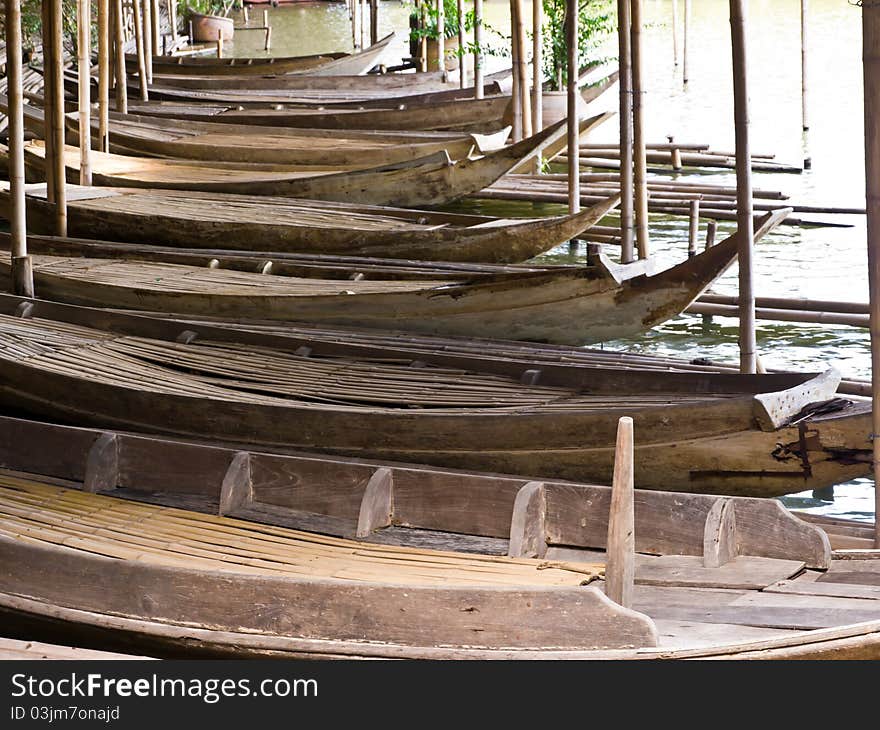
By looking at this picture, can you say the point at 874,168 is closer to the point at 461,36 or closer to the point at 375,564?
the point at 375,564

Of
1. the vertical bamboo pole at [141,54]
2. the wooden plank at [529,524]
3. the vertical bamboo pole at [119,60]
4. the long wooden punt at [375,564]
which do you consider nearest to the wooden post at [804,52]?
the vertical bamboo pole at [119,60]

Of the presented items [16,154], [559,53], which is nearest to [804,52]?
[559,53]

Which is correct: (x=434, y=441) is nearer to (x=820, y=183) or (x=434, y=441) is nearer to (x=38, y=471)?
(x=38, y=471)

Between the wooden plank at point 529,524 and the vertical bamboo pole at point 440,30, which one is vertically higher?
the vertical bamboo pole at point 440,30

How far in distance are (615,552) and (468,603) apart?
1.40 ft

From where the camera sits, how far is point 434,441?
16.7ft

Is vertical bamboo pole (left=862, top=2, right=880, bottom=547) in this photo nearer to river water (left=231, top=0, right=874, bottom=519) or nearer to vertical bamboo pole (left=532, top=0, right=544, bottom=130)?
river water (left=231, top=0, right=874, bottom=519)

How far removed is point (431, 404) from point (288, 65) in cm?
1438

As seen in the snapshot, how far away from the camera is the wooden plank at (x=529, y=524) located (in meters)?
4.18

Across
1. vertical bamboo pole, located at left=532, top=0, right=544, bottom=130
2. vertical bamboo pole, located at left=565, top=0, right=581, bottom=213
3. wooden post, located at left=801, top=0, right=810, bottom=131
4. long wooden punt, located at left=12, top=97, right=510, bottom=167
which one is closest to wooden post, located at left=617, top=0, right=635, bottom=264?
vertical bamboo pole, located at left=565, top=0, right=581, bottom=213

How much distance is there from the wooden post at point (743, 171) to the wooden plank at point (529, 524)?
5.45ft

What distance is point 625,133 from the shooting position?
297 inches

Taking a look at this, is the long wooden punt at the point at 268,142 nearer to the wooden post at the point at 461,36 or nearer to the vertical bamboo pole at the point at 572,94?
the vertical bamboo pole at the point at 572,94

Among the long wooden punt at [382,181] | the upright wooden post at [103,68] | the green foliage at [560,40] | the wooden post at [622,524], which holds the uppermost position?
the green foliage at [560,40]
